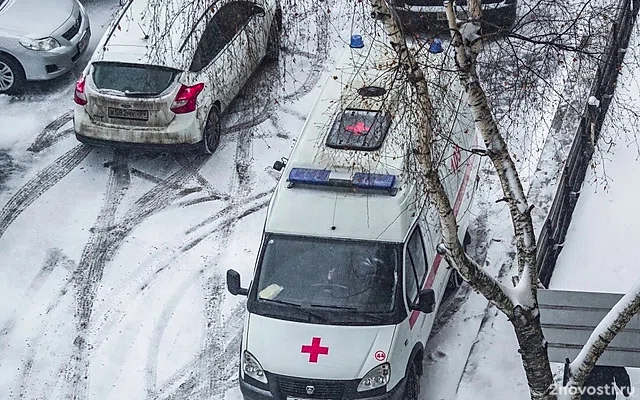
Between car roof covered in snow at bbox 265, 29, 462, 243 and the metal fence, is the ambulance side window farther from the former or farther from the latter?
the metal fence

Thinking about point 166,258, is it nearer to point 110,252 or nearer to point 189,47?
point 110,252

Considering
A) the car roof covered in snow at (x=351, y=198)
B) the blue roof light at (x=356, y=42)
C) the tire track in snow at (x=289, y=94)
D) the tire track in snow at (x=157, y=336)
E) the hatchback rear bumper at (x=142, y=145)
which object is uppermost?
the blue roof light at (x=356, y=42)

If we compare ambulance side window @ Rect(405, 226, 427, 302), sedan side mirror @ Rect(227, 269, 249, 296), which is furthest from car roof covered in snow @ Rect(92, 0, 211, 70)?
ambulance side window @ Rect(405, 226, 427, 302)

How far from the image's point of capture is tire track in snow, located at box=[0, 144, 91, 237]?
13.2 m

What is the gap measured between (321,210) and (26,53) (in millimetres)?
7156

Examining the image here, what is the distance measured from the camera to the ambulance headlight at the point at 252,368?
965cm

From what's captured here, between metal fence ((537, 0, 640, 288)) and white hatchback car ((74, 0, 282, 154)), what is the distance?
4.19 meters

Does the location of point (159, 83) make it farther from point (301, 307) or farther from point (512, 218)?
point (512, 218)

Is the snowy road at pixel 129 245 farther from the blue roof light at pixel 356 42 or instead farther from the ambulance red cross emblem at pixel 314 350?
the ambulance red cross emblem at pixel 314 350

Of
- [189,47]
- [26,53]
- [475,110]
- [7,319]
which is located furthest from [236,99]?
[475,110]

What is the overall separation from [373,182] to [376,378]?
1.85 m

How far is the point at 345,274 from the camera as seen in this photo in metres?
9.93

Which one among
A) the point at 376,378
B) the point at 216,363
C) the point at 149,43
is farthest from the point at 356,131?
the point at 149,43

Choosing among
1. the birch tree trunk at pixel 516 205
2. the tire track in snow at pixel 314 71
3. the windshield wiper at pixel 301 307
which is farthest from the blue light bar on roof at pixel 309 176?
the tire track in snow at pixel 314 71
